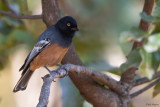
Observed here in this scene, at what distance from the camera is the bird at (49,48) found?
4164 millimetres

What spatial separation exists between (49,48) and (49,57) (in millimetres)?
125

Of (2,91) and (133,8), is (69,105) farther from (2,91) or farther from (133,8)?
(133,8)

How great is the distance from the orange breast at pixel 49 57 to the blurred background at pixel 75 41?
13.1 inches

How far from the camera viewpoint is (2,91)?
5.50 metres

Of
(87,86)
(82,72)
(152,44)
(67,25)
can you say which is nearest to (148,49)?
(152,44)

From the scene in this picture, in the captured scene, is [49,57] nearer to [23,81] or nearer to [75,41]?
A: [23,81]

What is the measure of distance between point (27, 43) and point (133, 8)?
215cm

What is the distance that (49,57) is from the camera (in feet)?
13.9

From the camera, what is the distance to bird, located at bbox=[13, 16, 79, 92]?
4.16 meters

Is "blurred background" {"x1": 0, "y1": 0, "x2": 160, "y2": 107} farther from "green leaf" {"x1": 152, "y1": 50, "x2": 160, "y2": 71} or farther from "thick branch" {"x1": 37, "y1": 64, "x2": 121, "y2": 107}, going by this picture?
"green leaf" {"x1": 152, "y1": 50, "x2": 160, "y2": 71}

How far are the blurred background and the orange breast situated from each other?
33 centimetres

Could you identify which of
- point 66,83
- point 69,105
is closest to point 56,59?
point 66,83

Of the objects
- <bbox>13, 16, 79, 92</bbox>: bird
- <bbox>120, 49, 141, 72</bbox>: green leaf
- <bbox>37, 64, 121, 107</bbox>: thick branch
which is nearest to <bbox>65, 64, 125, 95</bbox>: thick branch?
<bbox>37, 64, 121, 107</bbox>: thick branch

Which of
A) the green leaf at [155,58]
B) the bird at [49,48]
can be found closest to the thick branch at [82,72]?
the bird at [49,48]
